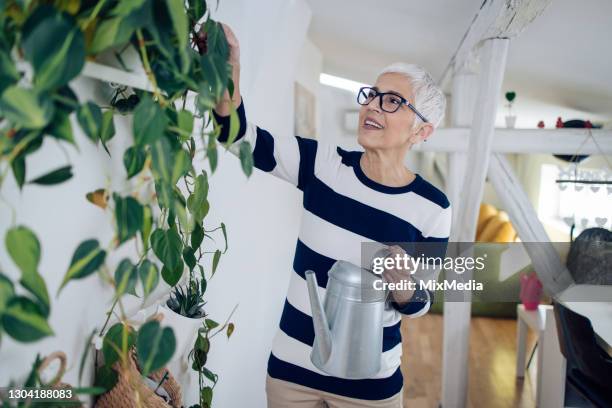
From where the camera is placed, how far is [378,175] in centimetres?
123

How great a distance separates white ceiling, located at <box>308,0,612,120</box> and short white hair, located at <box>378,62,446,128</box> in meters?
Answer: 0.78

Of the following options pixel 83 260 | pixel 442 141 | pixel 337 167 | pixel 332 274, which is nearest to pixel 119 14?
pixel 83 260

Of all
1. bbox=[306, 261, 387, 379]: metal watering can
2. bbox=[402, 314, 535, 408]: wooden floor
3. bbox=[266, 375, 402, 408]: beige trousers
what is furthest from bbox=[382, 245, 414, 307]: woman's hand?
bbox=[402, 314, 535, 408]: wooden floor

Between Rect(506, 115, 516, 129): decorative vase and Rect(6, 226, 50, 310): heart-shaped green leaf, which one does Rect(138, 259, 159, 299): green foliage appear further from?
Rect(506, 115, 516, 129): decorative vase

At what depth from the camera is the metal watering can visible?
96 cm

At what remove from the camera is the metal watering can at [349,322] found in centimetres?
96

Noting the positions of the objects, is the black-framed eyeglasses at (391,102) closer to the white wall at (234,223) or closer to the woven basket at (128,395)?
the white wall at (234,223)

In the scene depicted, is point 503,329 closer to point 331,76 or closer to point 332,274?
point 331,76

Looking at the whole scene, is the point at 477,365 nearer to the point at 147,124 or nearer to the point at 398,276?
the point at 398,276

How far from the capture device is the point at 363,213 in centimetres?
119

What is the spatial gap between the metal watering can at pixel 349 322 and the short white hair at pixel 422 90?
1.51 ft

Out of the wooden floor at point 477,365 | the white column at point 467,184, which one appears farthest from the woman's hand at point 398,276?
the wooden floor at point 477,365

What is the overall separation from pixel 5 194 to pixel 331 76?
12.2 ft

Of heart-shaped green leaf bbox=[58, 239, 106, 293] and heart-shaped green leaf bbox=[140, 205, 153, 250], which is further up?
heart-shaped green leaf bbox=[140, 205, 153, 250]
